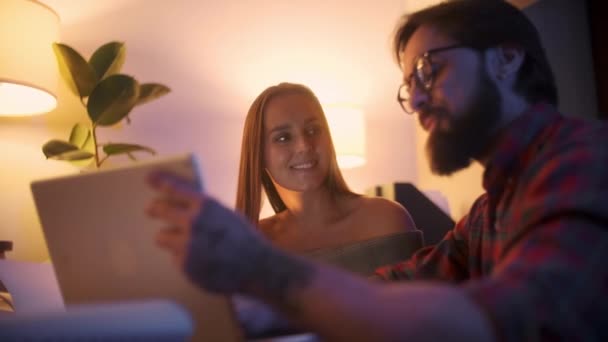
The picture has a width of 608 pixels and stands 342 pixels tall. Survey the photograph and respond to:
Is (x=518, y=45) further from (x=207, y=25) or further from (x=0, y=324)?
(x=207, y=25)

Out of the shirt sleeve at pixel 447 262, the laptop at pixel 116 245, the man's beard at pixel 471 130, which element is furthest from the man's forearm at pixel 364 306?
the shirt sleeve at pixel 447 262

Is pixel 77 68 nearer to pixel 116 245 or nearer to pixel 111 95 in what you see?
pixel 111 95

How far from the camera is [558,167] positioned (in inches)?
24.0

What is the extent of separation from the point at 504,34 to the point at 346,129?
120cm

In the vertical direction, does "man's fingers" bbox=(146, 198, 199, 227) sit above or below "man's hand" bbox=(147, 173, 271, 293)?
above

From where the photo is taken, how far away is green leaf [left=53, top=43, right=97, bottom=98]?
1.58 meters

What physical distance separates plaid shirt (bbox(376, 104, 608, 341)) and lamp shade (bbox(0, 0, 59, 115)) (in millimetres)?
1326

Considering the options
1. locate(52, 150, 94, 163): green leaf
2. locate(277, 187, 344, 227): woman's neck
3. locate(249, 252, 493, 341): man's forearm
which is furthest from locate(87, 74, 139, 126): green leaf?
locate(249, 252, 493, 341): man's forearm

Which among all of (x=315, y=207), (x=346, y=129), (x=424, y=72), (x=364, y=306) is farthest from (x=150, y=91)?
(x=364, y=306)

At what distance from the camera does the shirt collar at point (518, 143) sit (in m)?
0.76

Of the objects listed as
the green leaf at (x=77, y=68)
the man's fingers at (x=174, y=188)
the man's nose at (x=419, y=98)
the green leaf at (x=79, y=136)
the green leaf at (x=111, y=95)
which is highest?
the green leaf at (x=77, y=68)

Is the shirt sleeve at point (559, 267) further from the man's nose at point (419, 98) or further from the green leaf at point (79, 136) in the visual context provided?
the green leaf at point (79, 136)

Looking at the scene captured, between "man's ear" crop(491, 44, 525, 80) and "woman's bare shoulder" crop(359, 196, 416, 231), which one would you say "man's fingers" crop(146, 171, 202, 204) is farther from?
"woman's bare shoulder" crop(359, 196, 416, 231)

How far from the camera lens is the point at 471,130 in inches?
34.4
